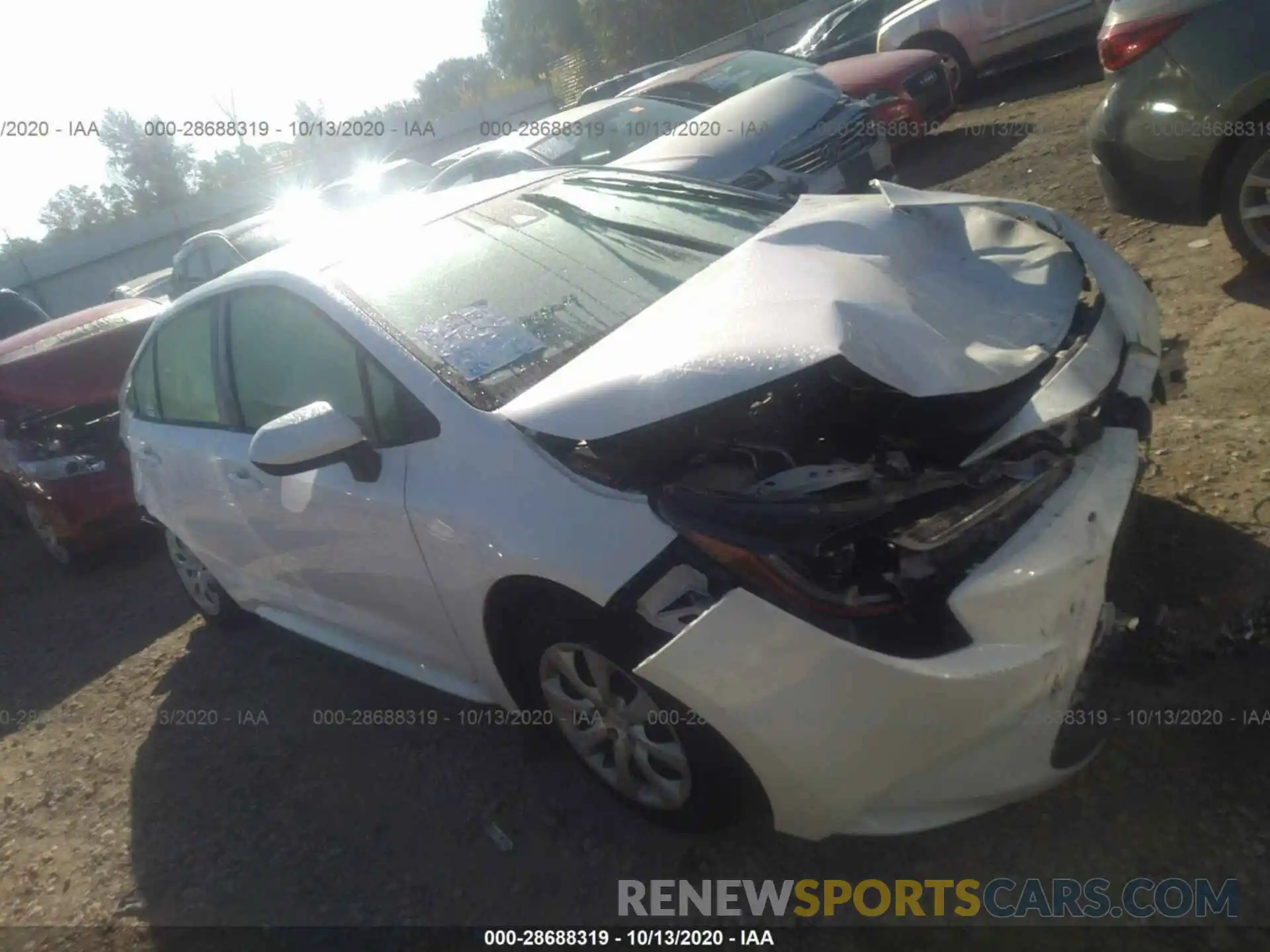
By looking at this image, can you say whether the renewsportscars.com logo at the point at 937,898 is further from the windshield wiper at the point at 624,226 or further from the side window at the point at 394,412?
the windshield wiper at the point at 624,226

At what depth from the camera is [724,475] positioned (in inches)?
98.1

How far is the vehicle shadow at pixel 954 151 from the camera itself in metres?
8.61

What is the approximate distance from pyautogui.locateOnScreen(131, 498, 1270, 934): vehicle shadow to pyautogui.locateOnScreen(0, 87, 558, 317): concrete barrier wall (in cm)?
2438

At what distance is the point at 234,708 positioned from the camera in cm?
421

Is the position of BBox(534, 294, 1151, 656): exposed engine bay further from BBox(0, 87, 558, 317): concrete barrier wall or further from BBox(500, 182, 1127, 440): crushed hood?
BBox(0, 87, 558, 317): concrete barrier wall

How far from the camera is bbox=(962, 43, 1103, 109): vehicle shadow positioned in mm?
10234

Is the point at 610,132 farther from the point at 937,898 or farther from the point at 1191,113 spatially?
the point at 937,898

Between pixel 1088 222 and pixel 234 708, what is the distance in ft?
17.6

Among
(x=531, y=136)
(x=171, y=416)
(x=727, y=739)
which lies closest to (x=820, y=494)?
(x=727, y=739)

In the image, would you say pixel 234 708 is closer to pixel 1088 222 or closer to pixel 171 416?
pixel 171 416

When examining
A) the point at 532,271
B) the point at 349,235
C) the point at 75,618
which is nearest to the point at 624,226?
the point at 532,271

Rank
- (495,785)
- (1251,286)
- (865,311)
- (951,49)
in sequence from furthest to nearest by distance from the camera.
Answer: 1. (951,49)
2. (1251,286)
3. (495,785)
4. (865,311)

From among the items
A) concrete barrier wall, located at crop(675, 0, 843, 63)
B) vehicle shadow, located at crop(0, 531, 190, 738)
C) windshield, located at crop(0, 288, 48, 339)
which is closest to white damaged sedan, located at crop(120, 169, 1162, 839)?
vehicle shadow, located at crop(0, 531, 190, 738)

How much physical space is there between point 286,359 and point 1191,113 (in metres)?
3.74
